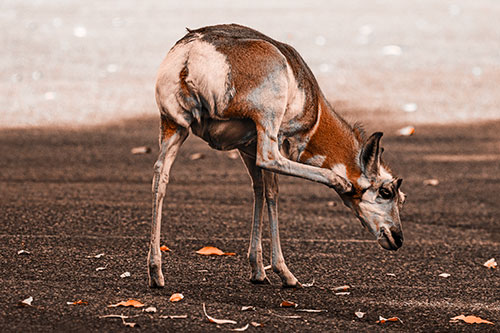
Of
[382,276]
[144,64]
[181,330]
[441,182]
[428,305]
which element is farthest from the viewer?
[144,64]

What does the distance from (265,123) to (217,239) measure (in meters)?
2.06

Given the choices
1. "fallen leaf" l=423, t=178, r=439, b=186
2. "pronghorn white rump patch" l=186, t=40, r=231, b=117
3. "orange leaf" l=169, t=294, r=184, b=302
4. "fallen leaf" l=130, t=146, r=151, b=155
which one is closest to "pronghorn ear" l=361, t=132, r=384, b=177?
"pronghorn white rump patch" l=186, t=40, r=231, b=117

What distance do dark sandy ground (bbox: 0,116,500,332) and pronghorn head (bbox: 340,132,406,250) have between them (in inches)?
17.2

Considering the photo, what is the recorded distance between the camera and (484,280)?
685cm

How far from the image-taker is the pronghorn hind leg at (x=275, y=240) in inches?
247

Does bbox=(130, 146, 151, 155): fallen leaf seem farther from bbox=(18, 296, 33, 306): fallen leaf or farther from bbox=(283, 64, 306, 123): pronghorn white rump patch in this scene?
bbox=(18, 296, 33, 306): fallen leaf

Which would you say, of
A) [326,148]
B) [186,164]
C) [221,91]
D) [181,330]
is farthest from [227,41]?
[186,164]

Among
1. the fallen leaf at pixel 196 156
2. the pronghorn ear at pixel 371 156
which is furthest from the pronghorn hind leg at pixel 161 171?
the fallen leaf at pixel 196 156

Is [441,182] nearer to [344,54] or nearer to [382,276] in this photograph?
[382,276]

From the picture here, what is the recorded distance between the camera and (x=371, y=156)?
19.7 feet

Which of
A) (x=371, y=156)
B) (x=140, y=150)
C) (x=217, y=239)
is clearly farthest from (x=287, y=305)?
(x=140, y=150)

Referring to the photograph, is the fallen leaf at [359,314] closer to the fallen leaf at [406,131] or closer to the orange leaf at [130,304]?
the orange leaf at [130,304]

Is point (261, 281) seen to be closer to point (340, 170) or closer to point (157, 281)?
point (157, 281)

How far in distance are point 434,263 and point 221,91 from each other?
2448mm
